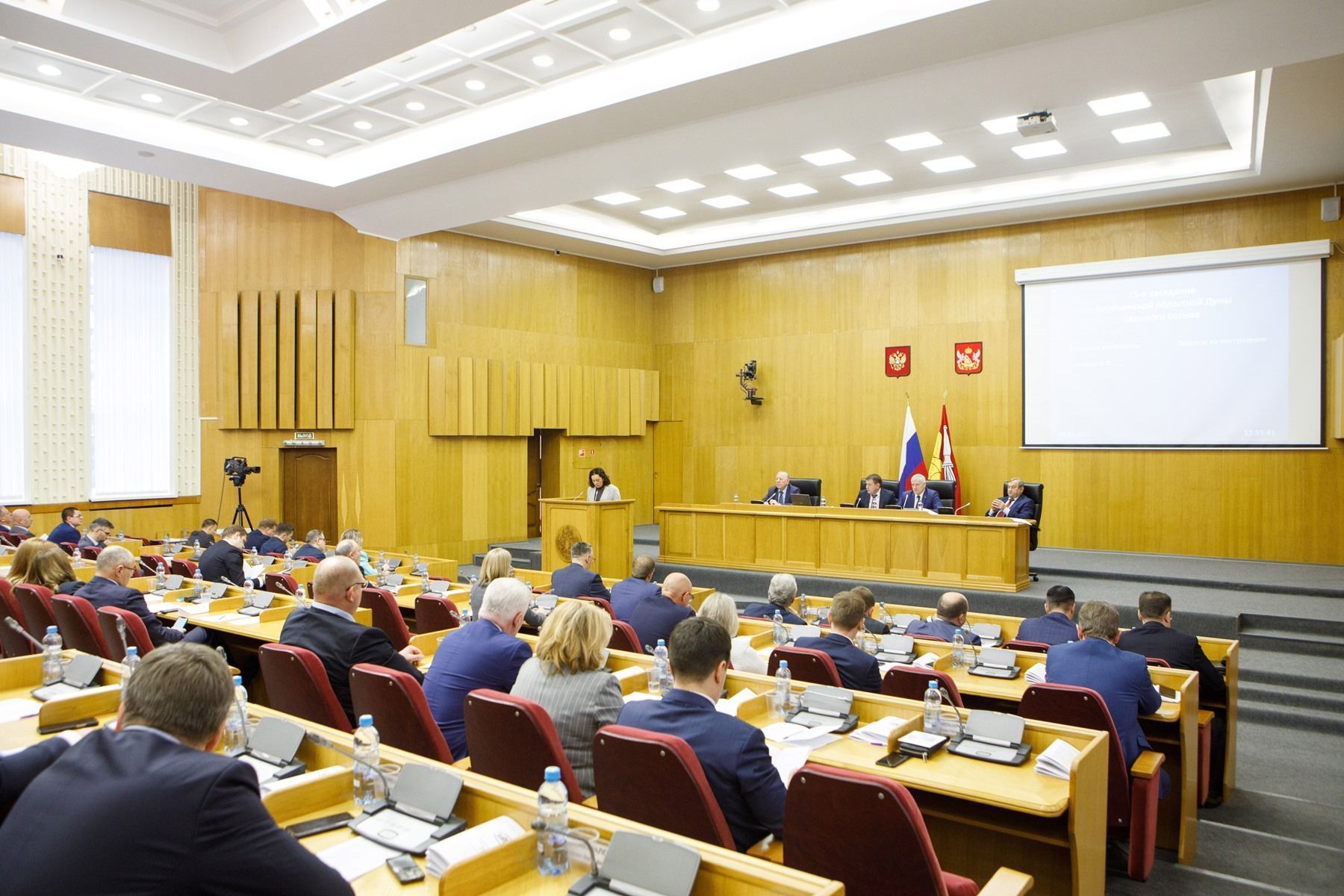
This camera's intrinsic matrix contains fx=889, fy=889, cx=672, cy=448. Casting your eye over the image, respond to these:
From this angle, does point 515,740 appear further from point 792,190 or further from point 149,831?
point 792,190

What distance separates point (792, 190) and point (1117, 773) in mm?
9216

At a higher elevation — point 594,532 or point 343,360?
point 343,360

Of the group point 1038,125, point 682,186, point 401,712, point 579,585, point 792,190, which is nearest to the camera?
point 401,712

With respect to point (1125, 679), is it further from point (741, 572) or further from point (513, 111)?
point (513, 111)

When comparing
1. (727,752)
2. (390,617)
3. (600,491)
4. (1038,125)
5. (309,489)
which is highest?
(1038,125)

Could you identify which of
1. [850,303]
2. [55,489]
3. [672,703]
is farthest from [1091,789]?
[55,489]

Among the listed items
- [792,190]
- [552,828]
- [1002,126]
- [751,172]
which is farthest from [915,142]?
[552,828]

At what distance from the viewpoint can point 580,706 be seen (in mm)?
2930

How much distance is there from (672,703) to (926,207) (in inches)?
408

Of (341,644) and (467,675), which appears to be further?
(341,644)

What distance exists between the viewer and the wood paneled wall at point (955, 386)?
10078 millimetres

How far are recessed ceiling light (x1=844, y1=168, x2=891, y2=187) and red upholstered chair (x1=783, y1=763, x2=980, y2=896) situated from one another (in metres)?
9.51

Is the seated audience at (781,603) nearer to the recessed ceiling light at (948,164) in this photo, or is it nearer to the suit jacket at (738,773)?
the suit jacket at (738,773)

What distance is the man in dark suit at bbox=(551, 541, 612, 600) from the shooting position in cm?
627
